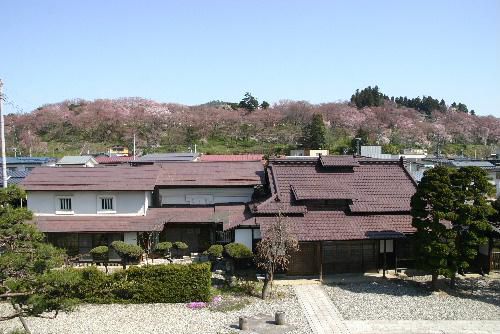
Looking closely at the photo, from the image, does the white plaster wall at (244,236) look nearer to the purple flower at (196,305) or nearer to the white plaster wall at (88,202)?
the purple flower at (196,305)

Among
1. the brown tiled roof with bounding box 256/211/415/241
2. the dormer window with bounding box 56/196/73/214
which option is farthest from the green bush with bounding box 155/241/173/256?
the dormer window with bounding box 56/196/73/214

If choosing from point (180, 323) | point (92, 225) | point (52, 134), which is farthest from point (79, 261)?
point (52, 134)

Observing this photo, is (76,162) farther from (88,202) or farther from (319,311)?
(319,311)

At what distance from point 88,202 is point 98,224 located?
2.16 m

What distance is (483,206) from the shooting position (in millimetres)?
19641

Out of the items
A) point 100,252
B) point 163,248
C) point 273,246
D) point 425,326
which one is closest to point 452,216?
point 425,326

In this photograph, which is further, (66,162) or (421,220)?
(66,162)

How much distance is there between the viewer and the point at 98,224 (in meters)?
25.5

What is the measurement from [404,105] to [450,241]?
82.8 metres

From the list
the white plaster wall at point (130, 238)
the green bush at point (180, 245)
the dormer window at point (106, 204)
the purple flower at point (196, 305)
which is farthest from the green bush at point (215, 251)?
the dormer window at point (106, 204)

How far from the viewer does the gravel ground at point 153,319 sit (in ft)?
55.4

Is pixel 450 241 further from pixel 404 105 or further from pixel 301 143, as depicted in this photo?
pixel 404 105

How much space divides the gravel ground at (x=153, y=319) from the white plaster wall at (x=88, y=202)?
8121 millimetres

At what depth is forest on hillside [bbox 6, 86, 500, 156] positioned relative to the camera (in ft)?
213
